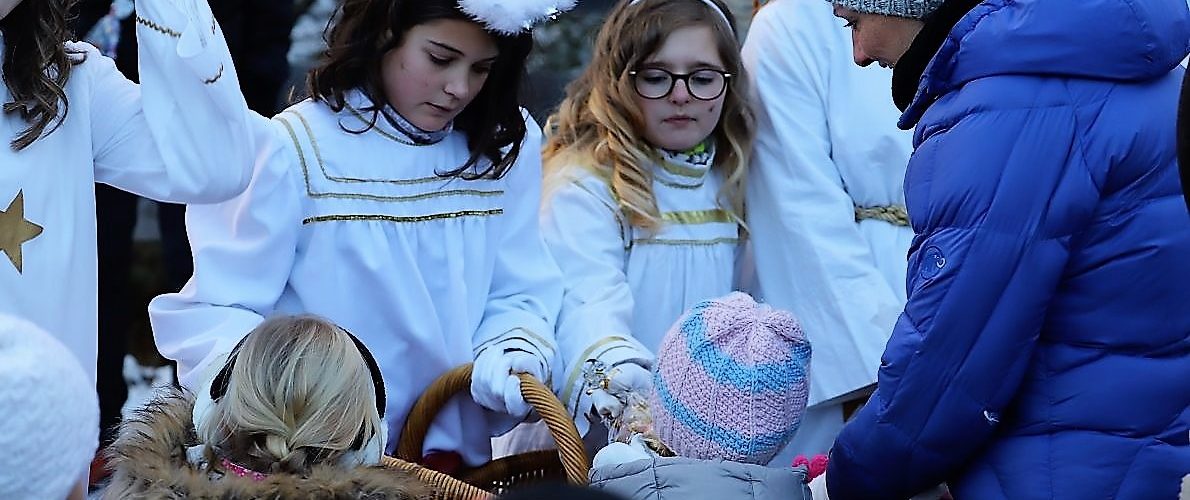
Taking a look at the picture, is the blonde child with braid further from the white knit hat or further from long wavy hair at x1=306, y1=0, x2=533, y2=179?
long wavy hair at x1=306, y1=0, x2=533, y2=179

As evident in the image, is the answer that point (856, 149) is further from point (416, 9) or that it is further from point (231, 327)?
point (231, 327)

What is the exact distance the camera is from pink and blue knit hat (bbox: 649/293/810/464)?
2.89 meters

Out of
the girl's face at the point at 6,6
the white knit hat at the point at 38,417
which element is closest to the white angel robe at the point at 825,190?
the girl's face at the point at 6,6

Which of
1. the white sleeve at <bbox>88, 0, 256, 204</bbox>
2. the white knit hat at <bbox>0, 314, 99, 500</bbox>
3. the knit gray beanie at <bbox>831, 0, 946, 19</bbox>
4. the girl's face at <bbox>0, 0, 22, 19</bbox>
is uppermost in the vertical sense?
the knit gray beanie at <bbox>831, 0, 946, 19</bbox>

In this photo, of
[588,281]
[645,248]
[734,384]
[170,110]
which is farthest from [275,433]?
[645,248]

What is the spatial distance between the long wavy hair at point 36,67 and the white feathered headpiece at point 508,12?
2.88ft

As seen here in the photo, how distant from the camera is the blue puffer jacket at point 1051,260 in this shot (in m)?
2.50

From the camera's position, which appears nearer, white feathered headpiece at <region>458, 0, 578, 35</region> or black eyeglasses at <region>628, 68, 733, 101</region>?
white feathered headpiece at <region>458, 0, 578, 35</region>

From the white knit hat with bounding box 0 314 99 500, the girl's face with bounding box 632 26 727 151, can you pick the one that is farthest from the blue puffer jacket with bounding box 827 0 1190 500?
the girl's face with bounding box 632 26 727 151

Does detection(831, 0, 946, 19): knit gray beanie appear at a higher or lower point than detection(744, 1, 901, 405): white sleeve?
higher

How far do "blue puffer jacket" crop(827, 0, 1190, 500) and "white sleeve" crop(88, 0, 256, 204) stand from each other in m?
1.35

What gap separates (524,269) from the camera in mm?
3879

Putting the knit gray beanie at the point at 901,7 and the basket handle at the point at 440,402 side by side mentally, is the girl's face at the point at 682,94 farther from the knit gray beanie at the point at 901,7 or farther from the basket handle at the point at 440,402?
the knit gray beanie at the point at 901,7

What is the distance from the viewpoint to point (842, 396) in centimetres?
404
